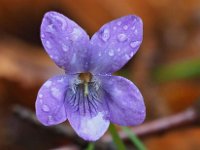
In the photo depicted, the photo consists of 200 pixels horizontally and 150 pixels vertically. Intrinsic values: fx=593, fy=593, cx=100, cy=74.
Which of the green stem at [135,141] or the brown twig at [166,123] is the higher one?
the green stem at [135,141]

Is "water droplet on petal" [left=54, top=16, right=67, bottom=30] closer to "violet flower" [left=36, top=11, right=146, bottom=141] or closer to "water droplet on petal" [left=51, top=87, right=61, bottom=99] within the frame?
"violet flower" [left=36, top=11, right=146, bottom=141]

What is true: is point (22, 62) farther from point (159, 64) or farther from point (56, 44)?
point (56, 44)

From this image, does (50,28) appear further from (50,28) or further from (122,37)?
(122,37)

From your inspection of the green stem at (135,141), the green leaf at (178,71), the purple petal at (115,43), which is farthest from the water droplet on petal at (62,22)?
the green leaf at (178,71)

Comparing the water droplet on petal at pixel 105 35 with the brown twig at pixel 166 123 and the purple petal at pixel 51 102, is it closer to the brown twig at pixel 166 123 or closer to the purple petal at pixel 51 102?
the purple petal at pixel 51 102

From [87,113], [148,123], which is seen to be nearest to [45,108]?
[87,113]

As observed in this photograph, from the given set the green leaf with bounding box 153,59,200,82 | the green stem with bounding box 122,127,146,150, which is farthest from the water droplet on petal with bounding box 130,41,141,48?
the green leaf with bounding box 153,59,200,82
